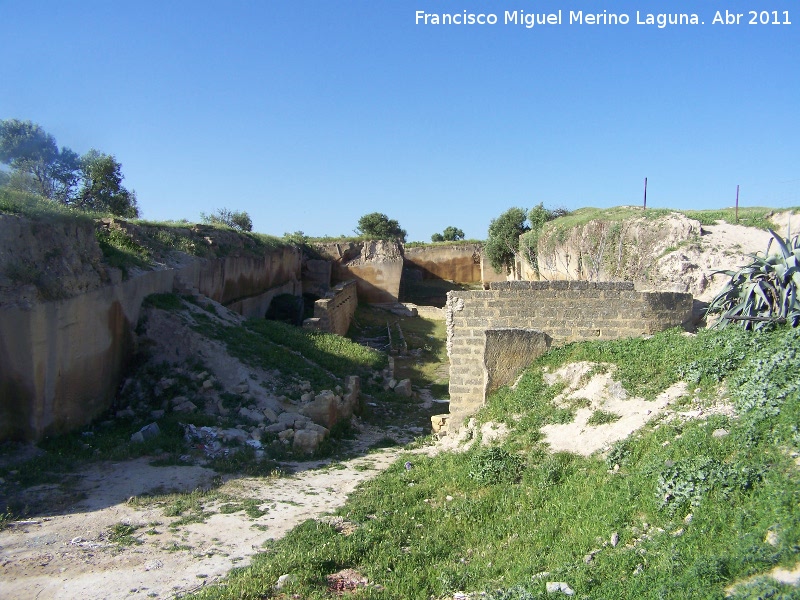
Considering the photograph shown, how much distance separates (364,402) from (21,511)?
6.11 m

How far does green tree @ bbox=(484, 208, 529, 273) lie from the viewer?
28.0 metres

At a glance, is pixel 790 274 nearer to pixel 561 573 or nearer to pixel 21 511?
pixel 561 573

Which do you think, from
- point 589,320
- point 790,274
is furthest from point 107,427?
point 790,274

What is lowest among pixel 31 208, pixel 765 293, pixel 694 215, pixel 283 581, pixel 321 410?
pixel 283 581

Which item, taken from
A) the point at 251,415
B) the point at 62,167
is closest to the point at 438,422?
the point at 251,415

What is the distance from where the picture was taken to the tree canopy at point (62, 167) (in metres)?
23.4

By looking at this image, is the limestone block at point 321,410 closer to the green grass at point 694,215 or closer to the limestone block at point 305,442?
the limestone block at point 305,442

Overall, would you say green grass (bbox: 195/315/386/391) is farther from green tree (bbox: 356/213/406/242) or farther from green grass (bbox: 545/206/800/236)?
green tree (bbox: 356/213/406/242)

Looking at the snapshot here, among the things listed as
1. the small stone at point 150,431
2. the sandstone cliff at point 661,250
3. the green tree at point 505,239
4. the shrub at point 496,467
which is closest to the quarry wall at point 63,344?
the small stone at point 150,431

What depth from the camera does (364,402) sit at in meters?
11.1

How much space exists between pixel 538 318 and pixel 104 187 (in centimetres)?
2162

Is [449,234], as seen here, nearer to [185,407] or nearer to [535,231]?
[535,231]

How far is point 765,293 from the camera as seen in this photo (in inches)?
248

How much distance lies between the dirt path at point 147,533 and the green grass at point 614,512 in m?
0.41
